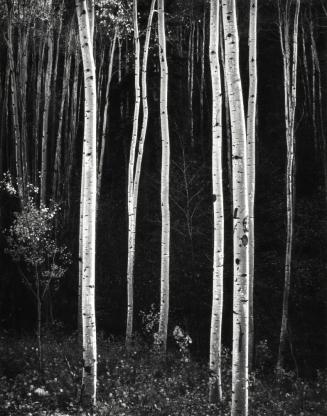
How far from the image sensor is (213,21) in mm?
7176

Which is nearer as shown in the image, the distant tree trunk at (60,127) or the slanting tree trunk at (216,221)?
the slanting tree trunk at (216,221)

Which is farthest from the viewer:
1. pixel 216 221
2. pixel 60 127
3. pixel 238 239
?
pixel 60 127

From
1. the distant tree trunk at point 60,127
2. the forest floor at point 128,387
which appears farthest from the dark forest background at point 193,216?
the forest floor at point 128,387

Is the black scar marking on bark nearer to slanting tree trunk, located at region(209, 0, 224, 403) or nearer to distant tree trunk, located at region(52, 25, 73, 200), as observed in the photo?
slanting tree trunk, located at region(209, 0, 224, 403)

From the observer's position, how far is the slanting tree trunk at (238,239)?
5191 mm

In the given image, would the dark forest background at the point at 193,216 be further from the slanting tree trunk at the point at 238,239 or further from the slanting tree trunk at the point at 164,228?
the slanting tree trunk at the point at 238,239

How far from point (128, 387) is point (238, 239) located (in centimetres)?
424

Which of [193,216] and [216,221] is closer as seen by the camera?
[216,221]

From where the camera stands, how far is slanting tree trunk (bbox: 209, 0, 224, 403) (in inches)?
267

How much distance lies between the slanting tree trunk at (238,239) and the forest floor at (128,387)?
1.74 meters

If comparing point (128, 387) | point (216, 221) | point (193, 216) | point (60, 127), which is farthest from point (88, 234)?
point (60, 127)

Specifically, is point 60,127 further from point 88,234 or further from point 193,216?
point 88,234

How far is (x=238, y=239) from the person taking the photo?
528cm

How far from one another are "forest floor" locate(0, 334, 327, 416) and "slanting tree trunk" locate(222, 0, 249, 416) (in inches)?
68.5
